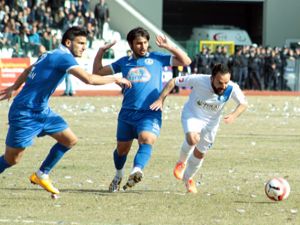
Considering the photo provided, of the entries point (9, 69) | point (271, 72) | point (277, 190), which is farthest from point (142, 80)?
point (271, 72)

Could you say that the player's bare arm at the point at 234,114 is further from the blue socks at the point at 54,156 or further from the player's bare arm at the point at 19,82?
the player's bare arm at the point at 19,82

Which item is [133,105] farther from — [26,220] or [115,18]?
[115,18]

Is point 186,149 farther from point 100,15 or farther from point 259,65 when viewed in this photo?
point 259,65

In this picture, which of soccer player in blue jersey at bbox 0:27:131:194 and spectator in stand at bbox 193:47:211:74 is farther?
spectator in stand at bbox 193:47:211:74

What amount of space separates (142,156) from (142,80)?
1.02m

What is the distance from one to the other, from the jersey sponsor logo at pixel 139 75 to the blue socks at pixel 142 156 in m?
0.84

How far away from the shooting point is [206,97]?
12.2 m

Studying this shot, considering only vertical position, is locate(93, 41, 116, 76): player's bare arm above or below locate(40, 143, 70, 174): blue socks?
above

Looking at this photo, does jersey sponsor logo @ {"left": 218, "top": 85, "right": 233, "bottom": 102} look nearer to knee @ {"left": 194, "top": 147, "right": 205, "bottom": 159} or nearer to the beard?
the beard

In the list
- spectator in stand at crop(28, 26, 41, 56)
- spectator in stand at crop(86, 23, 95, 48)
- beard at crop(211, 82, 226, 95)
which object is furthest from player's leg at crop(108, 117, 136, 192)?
spectator in stand at crop(86, 23, 95, 48)

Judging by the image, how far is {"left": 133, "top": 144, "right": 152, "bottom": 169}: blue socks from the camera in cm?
1146

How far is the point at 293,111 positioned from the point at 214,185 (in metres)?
17.2

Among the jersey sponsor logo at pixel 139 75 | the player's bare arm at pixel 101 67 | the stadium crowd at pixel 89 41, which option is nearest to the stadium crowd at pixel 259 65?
the stadium crowd at pixel 89 41

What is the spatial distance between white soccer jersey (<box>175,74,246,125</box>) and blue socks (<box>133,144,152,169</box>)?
35.9 inches
